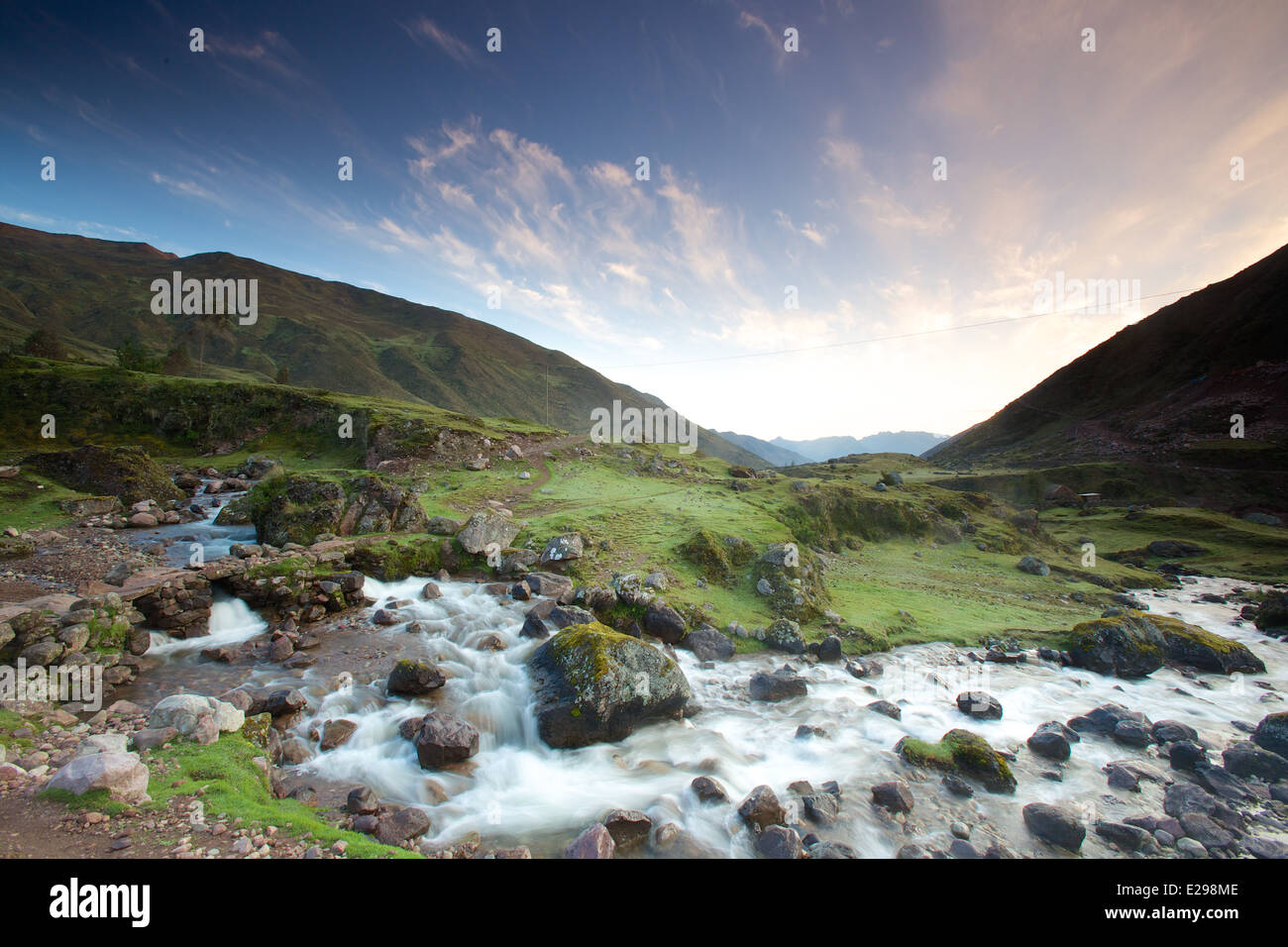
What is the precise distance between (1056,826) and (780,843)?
4986mm

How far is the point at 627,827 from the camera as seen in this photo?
25.4 ft

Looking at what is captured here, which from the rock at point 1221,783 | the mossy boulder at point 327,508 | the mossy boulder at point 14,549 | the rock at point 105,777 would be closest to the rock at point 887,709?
the rock at point 1221,783

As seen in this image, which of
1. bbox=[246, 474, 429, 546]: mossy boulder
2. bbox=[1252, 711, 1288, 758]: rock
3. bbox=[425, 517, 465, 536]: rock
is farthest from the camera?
bbox=[425, 517, 465, 536]: rock

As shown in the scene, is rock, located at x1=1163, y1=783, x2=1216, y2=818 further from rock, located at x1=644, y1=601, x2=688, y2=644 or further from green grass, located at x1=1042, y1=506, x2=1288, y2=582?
green grass, located at x1=1042, y1=506, x2=1288, y2=582

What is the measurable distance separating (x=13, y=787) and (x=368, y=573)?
10.7 metres

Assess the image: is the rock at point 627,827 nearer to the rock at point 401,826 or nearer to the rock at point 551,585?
the rock at point 401,826

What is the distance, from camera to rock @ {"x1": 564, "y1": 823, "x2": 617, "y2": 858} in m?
7.01

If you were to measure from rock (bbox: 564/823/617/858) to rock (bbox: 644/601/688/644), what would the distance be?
7.91 metres

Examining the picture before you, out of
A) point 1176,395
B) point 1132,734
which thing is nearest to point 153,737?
point 1132,734

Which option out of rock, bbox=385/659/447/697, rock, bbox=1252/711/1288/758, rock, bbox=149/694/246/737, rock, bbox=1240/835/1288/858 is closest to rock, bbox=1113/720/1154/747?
rock, bbox=1252/711/1288/758

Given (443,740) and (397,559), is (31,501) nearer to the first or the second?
(397,559)

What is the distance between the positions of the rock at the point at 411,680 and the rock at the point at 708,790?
665cm
